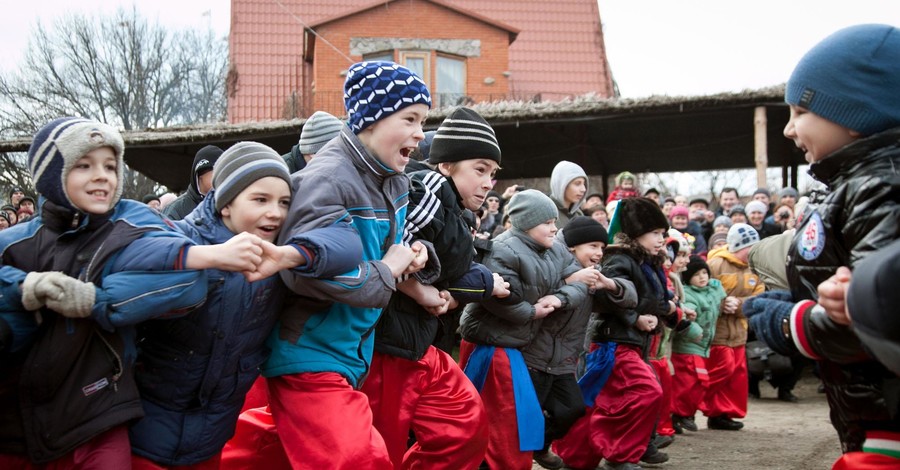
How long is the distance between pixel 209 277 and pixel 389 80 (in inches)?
48.8

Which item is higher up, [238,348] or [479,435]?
[238,348]

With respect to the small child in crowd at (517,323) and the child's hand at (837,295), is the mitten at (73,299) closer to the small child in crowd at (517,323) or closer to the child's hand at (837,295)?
the child's hand at (837,295)

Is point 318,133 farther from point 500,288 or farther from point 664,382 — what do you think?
point 664,382

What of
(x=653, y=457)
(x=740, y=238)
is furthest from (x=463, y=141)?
(x=740, y=238)

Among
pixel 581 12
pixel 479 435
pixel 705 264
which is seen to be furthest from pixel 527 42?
pixel 479 435

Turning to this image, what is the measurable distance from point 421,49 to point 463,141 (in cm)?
1731

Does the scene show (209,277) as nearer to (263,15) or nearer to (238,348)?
(238,348)

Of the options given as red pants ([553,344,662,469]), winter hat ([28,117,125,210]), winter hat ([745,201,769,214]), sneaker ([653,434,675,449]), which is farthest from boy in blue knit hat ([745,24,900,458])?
winter hat ([745,201,769,214])

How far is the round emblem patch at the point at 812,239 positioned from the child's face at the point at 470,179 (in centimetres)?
214

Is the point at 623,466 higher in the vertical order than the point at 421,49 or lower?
lower

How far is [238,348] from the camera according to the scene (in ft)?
11.6

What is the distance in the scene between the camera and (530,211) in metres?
5.98

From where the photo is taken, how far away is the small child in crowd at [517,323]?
5.54m

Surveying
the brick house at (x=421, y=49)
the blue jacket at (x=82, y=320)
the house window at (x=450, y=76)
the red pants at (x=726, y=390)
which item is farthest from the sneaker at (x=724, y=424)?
the house window at (x=450, y=76)
